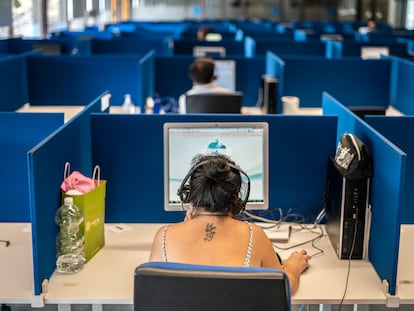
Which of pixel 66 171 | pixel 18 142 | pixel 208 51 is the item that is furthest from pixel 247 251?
pixel 208 51

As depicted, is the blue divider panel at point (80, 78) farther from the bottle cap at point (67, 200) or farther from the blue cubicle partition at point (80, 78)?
the bottle cap at point (67, 200)

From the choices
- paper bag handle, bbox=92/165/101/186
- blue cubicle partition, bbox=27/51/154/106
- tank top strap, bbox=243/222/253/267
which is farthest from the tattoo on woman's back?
blue cubicle partition, bbox=27/51/154/106

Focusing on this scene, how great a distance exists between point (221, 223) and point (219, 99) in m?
2.39

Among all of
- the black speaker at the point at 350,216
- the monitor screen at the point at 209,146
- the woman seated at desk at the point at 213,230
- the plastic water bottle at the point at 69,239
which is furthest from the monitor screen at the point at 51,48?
the woman seated at desk at the point at 213,230

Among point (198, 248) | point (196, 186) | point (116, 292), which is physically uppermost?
point (196, 186)

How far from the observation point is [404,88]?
17.4ft

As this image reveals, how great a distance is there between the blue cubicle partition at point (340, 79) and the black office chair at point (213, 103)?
1.48m

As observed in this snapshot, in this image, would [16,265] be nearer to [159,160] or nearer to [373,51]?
[159,160]

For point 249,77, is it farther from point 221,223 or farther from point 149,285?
point 149,285

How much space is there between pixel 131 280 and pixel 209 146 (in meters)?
0.61

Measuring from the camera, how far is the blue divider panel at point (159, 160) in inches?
103

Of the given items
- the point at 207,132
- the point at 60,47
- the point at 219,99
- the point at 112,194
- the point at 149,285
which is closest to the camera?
the point at 149,285

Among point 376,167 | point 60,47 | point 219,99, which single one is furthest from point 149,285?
point 60,47

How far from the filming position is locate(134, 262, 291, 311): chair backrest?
4.83ft
